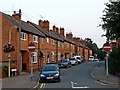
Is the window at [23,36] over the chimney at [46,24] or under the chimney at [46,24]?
under

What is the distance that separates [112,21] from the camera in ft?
67.5

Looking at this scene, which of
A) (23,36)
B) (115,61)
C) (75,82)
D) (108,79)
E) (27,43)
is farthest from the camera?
(27,43)

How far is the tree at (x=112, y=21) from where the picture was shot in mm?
19772

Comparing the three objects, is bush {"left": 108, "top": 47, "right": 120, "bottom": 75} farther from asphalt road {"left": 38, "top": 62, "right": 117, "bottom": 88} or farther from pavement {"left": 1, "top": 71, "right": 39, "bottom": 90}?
pavement {"left": 1, "top": 71, "right": 39, "bottom": 90}

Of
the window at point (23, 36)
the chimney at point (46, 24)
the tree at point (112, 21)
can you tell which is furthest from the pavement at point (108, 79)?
the chimney at point (46, 24)

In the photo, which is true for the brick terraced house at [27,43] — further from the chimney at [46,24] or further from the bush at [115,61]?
the bush at [115,61]

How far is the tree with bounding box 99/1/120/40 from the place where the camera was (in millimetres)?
19772

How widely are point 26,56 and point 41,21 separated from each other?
1609 cm

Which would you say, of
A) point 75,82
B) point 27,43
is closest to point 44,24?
point 27,43

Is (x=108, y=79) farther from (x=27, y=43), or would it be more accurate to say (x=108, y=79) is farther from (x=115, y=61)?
(x=27, y=43)

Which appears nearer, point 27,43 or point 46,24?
point 27,43

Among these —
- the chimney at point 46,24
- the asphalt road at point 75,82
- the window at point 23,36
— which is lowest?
the asphalt road at point 75,82

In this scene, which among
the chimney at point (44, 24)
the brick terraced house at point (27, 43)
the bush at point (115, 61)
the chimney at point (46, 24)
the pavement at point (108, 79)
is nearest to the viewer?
the pavement at point (108, 79)

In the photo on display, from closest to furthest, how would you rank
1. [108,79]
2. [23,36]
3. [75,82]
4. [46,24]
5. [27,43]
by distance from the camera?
[75,82], [108,79], [23,36], [27,43], [46,24]
